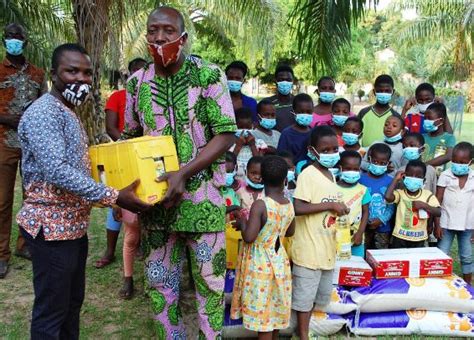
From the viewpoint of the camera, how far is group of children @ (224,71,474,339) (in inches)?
124

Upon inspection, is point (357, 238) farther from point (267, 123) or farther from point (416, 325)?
point (267, 123)

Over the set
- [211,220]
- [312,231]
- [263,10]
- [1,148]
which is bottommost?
[312,231]

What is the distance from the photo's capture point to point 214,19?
1652 centimetres

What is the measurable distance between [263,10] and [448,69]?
54.0ft

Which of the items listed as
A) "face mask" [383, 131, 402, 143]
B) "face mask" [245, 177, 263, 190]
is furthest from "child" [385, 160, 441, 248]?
"face mask" [245, 177, 263, 190]

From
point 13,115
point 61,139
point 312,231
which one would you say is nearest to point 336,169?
point 312,231

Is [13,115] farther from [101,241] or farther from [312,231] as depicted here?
[312,231]

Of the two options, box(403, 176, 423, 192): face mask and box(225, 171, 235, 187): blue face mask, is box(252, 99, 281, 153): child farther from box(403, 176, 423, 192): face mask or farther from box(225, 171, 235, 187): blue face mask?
box(403, 176, 423, 192): face mask

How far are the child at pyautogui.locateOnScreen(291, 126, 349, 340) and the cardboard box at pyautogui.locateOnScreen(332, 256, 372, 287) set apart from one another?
13.4 inches

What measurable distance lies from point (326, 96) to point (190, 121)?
8.56ft

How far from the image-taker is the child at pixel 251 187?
3.72 m

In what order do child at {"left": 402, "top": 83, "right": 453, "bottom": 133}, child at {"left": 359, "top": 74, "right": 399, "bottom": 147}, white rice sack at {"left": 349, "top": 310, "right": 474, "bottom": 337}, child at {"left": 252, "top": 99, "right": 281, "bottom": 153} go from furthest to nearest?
1. child at {"left": 402, "top": 83, "right": 453, "bottom": 133}
2. child at {"left": 359, "top": 74, "right": 399, "bottom": 147}
3. child at {"left": 252, "top": 99, "right": 281, "bottom": 153}
4. white rice sack at {"left": 349, "top": 310, "right": 474, "bottom": 337}

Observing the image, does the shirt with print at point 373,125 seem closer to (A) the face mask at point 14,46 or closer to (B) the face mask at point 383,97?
(B) the face mask at point 383,97

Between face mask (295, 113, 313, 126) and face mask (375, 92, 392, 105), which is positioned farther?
face mask (375, 92, 392, 105)
